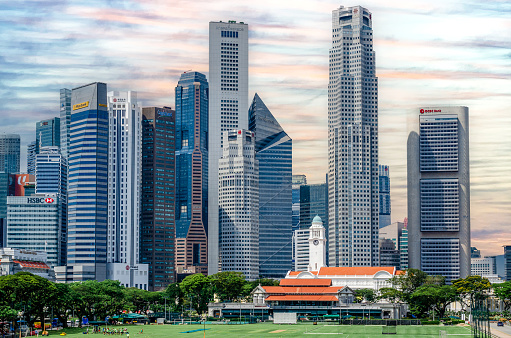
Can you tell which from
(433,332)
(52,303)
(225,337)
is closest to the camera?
(225,337)

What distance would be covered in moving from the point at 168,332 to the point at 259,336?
26328mm

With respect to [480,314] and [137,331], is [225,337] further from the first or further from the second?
[480,314]

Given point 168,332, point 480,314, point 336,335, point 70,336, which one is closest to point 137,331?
point 168,332

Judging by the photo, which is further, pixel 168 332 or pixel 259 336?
pixel 168 332

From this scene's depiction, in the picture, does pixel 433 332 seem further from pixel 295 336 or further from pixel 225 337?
pixel 225 337

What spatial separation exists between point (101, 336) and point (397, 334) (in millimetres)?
65621

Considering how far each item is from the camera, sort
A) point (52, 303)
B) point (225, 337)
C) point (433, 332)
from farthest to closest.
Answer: point (52, 303) < point (433, 332) < point (225, 337)

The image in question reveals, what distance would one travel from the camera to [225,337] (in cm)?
16900

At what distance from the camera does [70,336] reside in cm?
17162

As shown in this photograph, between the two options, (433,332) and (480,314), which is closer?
(480,314)

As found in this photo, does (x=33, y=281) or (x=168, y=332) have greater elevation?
(x=33, y=281)

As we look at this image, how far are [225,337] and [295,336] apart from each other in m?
15.0

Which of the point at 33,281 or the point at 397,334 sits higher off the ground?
the point at 33,281

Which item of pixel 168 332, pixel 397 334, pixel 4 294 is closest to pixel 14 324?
pixel 4 294
